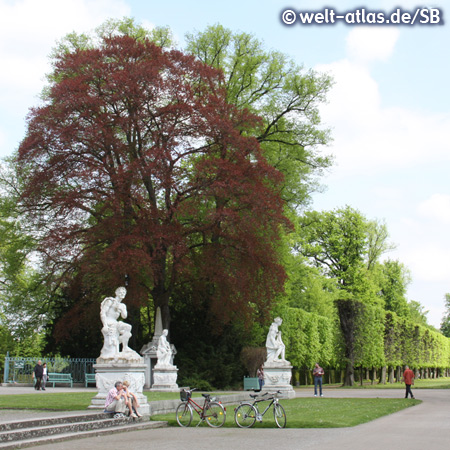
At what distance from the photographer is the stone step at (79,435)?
10.8 m

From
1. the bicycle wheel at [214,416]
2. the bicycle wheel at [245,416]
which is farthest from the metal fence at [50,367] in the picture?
the bicycle wheel at [245,416]

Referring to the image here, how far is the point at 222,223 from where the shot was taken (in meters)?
29.6

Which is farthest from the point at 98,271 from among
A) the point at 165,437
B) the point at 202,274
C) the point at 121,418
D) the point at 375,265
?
the point at 375,265

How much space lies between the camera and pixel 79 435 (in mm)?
12320

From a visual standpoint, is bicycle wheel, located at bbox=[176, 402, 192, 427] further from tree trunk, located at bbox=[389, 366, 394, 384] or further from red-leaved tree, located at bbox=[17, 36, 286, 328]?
tree trunk, located at bbox=[389, 366, 394, 384]

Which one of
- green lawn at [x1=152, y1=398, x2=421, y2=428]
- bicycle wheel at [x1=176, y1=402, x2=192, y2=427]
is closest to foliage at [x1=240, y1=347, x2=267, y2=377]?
green lawn at [x1=152, y1=398, x2=421, y2=428]

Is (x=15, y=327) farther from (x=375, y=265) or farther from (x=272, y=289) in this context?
(x=375, y=265)

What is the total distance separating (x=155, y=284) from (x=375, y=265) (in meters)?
32.6

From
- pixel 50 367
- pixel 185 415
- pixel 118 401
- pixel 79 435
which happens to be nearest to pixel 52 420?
pixel 79 435

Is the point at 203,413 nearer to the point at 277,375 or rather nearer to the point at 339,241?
the point at 277,375

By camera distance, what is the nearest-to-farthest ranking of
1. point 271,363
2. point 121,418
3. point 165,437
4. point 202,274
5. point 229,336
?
point 165,437 → point 121,418 → point 271,363 → point 202,274 → point 229,336

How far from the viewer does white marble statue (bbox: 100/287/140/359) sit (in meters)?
16.2

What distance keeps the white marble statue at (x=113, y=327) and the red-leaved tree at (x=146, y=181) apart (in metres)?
9.10

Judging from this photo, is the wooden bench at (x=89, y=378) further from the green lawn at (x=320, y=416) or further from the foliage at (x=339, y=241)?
the foliage at (x=339, y=241)
